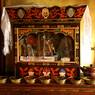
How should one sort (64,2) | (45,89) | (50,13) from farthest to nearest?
(64,2), (50,13), (45,89)

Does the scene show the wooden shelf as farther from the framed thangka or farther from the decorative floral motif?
the decorative floral motif

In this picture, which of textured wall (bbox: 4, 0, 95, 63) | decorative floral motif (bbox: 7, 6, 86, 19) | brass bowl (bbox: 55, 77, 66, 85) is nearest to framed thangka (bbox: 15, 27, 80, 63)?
decorative floral motif (bbox: 7, 6, 86, 19)

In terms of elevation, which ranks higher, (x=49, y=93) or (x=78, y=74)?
(x=78, y=74)

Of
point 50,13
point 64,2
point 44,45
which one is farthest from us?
point 64,2

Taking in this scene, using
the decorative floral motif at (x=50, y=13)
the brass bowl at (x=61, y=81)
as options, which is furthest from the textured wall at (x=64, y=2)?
the brass bowl at (x=61, y=81)

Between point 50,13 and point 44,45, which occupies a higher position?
point 50,13

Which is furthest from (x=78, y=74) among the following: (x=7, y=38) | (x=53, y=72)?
(x=7, y=38)

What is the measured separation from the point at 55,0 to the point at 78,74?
1054mm

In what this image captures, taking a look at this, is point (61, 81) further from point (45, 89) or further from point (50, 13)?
point (50, 13)

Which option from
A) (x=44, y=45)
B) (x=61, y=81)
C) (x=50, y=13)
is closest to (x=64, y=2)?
(x=50, y=13)

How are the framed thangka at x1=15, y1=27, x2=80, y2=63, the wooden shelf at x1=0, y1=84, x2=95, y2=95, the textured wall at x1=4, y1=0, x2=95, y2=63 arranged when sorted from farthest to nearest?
1. the textured wall at x1=4, y1=0, x2=95, y2=63
2. the framed thangka at x1=15, y1=27, x2=80, y2=63
3. the wooden shelf at x1=0, y1=84, x2=95, y2=95

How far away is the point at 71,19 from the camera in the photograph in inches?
118

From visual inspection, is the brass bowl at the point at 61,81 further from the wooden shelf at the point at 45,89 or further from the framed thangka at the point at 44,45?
the framed thangka at the point at 44,45

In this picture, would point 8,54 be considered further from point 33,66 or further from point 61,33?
point 61,33
